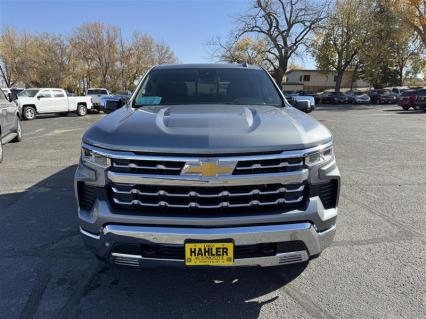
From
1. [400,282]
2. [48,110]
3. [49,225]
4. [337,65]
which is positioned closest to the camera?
[400,282]

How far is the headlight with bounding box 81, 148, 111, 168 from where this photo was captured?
2.62 meters

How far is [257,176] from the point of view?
250 centimetres

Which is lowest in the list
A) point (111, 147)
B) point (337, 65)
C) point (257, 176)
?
point (257, 176)

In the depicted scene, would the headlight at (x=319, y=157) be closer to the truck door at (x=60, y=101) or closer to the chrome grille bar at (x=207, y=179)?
the chrome grille bar at (x=207, y=179)

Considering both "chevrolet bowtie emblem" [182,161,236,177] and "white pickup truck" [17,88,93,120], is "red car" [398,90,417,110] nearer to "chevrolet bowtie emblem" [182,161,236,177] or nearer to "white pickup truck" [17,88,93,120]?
"white pickup truck" [17,88,93,120]

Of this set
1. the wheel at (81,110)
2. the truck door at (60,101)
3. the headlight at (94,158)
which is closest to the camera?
the headlight at (94,158)

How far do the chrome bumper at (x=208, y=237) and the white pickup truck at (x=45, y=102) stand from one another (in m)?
20.1

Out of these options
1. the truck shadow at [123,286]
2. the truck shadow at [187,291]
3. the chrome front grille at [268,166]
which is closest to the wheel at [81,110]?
the truck shadow at [123,286]

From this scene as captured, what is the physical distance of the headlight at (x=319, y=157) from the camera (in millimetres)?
2627

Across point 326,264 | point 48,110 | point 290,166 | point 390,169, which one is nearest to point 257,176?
point 290,166

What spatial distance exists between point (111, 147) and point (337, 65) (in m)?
53.9

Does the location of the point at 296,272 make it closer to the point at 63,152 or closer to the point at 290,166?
the point at 290,166

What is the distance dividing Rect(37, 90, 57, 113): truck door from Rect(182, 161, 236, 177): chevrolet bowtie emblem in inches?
825

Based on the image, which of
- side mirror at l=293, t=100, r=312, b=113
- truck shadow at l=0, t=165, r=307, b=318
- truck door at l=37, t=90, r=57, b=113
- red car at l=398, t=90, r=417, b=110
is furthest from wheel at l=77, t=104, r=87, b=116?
red car at l=398, t=90, r=417, b=110
